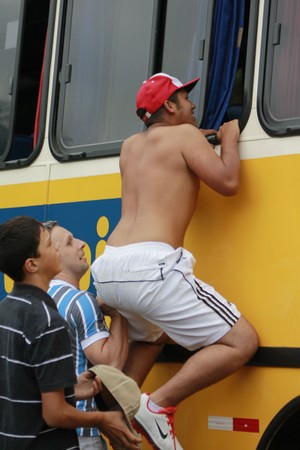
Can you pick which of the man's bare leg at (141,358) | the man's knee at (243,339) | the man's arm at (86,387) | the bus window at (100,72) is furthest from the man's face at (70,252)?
the man's arm at (86,387)

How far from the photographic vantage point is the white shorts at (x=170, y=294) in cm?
418

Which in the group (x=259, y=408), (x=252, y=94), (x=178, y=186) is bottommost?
(x=259, y=408)

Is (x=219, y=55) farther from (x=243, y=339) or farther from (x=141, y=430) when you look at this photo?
(x=141, y=430)

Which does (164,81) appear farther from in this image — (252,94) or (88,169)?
(88,169)

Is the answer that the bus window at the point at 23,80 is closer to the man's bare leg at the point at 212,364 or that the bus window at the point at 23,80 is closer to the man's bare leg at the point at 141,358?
the man's bare leg at the point at 141,358

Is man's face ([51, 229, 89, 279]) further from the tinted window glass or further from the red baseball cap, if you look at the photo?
the red baseball cap

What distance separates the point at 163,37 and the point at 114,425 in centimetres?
214

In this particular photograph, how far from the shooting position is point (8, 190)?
5.61 metres

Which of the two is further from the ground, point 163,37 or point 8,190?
point 163,37

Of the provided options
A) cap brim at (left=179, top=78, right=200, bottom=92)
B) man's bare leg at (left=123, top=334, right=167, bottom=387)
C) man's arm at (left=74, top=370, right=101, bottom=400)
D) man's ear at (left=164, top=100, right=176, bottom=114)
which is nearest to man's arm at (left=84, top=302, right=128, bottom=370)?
man's bare leg at (left=123, top=334, right=167, bottom=387)

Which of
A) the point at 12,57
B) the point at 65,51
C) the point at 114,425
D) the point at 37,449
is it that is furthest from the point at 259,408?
the point at 12,57

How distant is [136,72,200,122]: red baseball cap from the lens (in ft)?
14.8

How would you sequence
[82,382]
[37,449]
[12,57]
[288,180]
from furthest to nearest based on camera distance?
[12,57], [288,180], [82,382], [37,449]

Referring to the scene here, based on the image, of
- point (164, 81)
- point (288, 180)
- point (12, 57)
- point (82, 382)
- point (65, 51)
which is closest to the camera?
point (82, 382)
